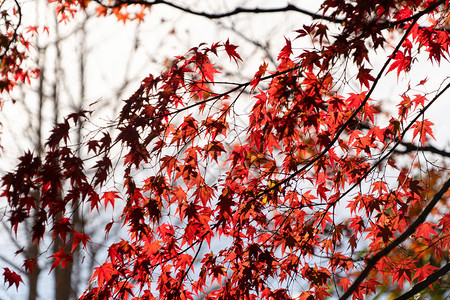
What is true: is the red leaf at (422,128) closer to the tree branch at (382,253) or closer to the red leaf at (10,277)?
the tree branch at (382,253)

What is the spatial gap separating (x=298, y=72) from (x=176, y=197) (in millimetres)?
1150

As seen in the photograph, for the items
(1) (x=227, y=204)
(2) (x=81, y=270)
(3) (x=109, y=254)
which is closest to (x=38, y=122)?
(2) (x=81, y=270)

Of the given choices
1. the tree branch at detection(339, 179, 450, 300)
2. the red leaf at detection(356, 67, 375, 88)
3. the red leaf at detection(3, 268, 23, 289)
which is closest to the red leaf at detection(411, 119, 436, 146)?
the red leaf at detection(356, 67, 375, 88)

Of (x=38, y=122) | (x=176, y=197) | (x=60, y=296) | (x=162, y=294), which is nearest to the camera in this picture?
(x=176, y=197)

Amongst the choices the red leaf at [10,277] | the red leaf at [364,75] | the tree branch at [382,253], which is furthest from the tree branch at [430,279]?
the red leaf at [10,277]

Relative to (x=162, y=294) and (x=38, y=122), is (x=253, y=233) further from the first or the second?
(x=38, y=122)

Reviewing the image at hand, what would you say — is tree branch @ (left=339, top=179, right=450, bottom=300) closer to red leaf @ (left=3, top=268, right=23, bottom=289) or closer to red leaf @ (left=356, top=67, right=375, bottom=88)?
red leaf @ (left=356, top=67, right=375, bottom=88)

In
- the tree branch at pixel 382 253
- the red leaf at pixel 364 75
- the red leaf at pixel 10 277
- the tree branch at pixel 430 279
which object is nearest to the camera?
the tree branch at pixel 382 253

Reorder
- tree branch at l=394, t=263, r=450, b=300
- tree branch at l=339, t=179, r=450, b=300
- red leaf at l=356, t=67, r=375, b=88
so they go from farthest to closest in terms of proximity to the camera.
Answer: red leaf at l=356, t=67, r=375, b=88
tree branch at l=394, t=263, r=450, b=300
tree branch at l=339, t=179, r=450, b=300

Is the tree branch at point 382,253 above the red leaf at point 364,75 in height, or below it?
below

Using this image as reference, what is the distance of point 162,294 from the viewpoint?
3064 mm

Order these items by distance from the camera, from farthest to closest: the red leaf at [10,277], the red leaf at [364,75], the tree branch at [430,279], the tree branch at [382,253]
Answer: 1. the red leaf at [10,277]
2. the red leaf at [364,75]
3. the tree branch at [430,279]
4. the tree branch at [382,253]

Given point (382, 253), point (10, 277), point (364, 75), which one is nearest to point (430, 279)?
point (382, 253)

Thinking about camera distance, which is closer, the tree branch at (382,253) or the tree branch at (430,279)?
the tree branch at (382,253)
